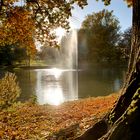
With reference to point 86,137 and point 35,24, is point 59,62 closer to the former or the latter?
point 35,24

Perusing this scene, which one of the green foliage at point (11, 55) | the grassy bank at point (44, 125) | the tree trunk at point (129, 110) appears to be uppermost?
the green foliage at point (11, 55)

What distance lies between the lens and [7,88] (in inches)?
842

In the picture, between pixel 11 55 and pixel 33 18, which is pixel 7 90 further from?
pixel 11 55

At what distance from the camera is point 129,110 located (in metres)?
4.56

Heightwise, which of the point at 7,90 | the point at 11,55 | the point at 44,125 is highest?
the point at 11,55

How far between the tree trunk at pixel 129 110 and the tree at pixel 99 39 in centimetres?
8509

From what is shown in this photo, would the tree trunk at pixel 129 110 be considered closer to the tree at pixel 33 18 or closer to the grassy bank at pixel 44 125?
the grassy bank at pixel 44 125

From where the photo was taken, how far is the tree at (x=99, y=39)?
91.2 m

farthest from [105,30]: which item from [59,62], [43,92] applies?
[43,92]

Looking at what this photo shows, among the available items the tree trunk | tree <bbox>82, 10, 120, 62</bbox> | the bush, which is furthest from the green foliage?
the tree trunk

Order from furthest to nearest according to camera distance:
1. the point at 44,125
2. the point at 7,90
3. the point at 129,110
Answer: the point at 7,90, the point at 44,125, the point at 129,110

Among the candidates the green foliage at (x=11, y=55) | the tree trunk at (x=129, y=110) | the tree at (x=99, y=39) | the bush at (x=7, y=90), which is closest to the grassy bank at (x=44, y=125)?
the tree trunk at (x=129, y=110)

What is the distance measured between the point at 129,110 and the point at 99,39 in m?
88.2

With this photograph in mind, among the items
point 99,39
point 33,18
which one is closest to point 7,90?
point 33,18
